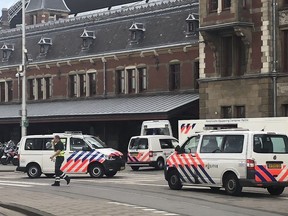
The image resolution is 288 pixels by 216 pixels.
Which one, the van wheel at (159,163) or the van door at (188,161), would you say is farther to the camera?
the van wheel at (159,163)

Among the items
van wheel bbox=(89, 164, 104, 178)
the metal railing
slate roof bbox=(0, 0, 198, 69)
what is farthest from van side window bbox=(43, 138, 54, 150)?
the metal railing

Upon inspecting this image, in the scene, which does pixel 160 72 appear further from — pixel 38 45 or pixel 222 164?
pixel 222 164

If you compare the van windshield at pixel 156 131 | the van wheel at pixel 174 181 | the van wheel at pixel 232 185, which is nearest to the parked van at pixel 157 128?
the van windshield at pixel 156 131

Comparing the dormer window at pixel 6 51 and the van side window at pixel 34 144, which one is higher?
the dormer window at pixel 6 51

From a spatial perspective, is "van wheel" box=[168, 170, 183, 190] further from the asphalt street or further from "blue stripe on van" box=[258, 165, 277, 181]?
"blue stripe on van" box=[258, 165, 277, 181]

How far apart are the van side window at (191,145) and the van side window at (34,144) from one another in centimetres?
946

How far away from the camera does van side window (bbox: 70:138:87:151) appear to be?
29.5 metres

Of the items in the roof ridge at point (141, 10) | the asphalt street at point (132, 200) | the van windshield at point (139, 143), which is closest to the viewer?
the asphalt street at point (132, 200)

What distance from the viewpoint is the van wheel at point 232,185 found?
2026 centimetres

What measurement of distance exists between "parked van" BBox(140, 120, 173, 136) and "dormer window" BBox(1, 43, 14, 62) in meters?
25.2

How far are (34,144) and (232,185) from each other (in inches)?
480

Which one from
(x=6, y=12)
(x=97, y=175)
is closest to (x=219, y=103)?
(x=97, y=175)

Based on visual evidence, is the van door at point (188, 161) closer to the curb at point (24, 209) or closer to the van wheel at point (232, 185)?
the van wheel at point (232, 185)

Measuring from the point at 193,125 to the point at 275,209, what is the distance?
61.3ft
